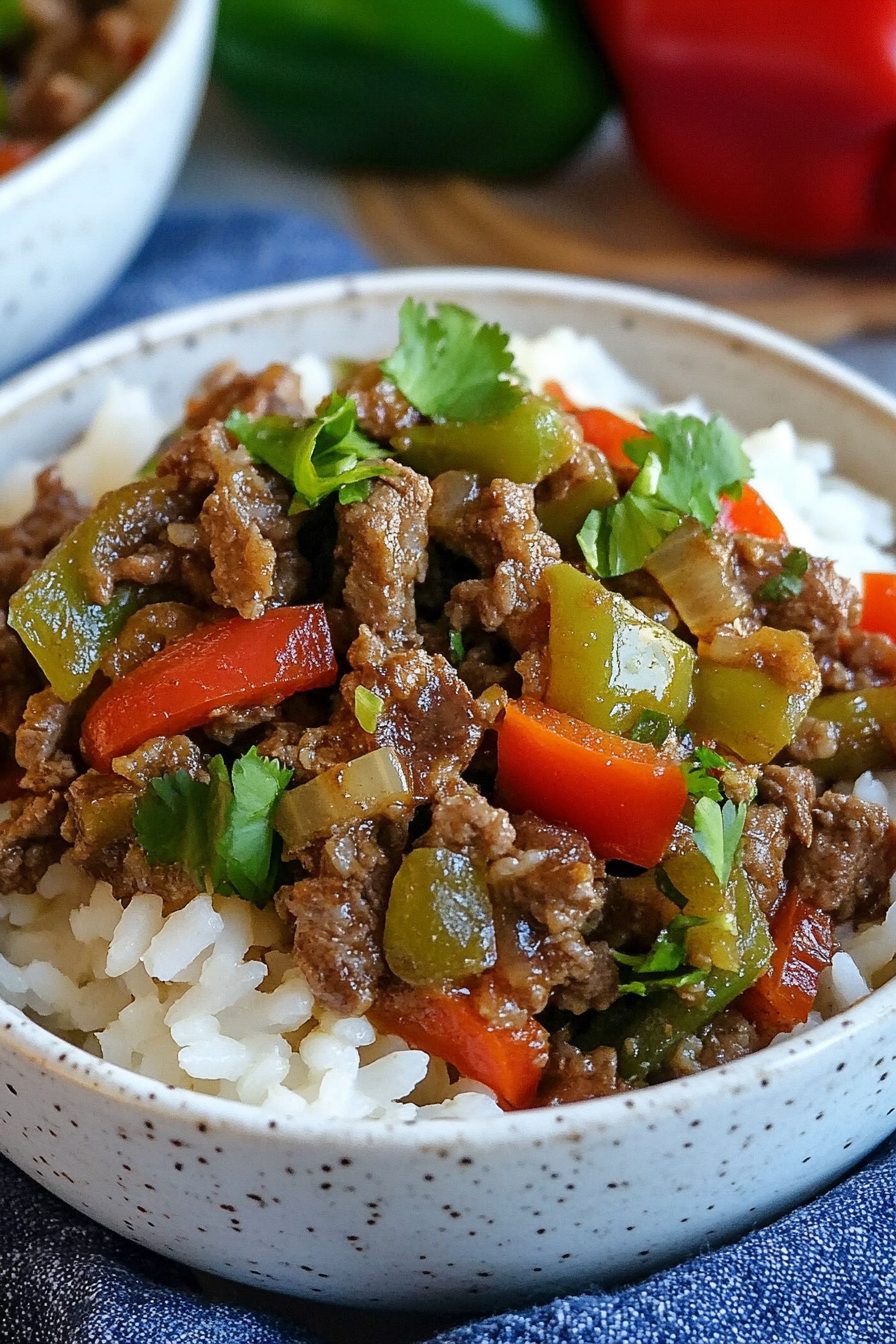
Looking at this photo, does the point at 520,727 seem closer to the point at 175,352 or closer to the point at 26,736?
the point at 26,736

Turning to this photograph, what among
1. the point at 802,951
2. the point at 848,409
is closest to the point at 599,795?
the point at 802,951

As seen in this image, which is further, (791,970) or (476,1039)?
(791,970)

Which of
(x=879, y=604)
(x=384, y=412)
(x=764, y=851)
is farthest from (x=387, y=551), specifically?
(x=879, y=604)

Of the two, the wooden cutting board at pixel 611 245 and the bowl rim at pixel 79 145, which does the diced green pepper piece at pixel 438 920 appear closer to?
the bowl rim at pixel 79 145

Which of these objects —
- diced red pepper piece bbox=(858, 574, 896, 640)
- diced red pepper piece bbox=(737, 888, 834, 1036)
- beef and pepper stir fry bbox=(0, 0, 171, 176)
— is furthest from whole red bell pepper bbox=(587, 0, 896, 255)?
diced red pepper piece bbox=(737, 888, 834, 1036)

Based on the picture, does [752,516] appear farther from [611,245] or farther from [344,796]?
[611,245]

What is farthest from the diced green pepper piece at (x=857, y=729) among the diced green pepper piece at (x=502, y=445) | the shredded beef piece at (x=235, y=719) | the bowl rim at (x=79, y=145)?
the bowl rim at (x=79, y=145)
